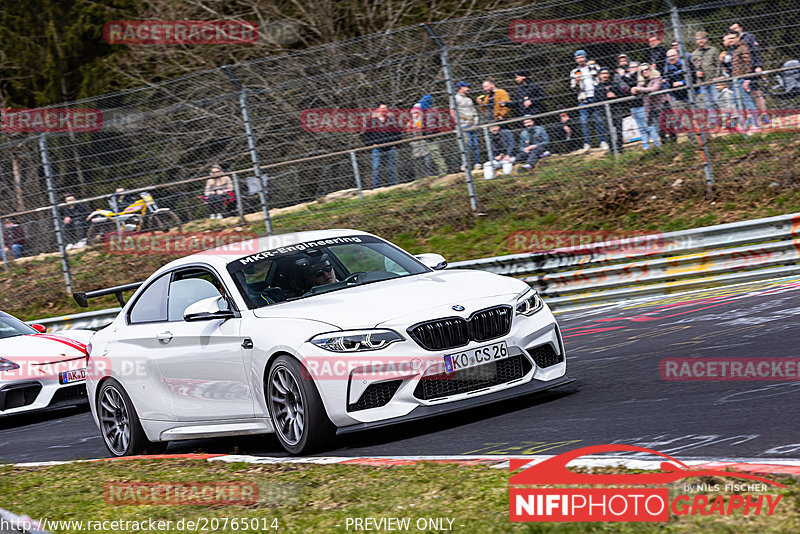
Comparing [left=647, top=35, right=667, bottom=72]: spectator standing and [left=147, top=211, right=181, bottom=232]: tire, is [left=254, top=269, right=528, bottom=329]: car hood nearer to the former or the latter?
[left=647, top=35, right=667, bottom=72]: spectator standing

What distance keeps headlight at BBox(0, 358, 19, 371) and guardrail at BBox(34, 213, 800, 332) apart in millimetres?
5619

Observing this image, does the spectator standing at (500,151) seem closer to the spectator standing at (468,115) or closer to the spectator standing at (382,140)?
the spectator standing at (468,115)

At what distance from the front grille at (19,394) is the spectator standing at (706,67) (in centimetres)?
916

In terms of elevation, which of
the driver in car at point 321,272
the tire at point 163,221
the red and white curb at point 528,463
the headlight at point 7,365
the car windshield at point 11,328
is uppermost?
the tire at point 163,221

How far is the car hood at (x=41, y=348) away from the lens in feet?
38.2

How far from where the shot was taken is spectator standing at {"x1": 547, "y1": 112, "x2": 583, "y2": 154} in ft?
50.2

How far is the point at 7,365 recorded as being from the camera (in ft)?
37.8

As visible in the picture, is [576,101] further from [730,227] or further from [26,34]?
[26,34]

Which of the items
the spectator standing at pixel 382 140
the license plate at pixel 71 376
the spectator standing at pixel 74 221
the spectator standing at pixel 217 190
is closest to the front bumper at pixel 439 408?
the license plate at pixel 71 376

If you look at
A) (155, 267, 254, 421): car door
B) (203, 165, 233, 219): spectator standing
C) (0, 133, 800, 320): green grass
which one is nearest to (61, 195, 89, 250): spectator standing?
(0, 133, 800, 320): green grass

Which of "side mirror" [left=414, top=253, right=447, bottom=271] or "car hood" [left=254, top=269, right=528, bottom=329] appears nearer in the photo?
"car hood" [left=254, top=269, right=528, bottom=329]

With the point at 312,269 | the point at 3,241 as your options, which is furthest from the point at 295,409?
the point at 3,241

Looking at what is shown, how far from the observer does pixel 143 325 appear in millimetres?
8531

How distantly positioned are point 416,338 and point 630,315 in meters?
A: 5.44
